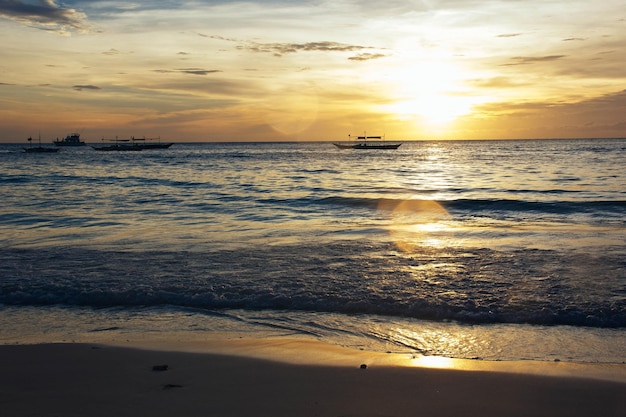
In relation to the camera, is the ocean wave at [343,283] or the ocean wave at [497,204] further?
the ocean wave at [497,204]

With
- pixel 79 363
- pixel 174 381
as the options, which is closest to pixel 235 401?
pixel 174 381

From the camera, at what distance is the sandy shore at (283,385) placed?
478 centimetres

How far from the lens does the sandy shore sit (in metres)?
4.78

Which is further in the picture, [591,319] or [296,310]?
[296,310]

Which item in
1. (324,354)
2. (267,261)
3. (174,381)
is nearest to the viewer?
(174,381)

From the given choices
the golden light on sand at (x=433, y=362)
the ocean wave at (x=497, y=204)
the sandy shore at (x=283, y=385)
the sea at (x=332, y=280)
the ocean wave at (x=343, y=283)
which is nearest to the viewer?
the sandy shore at (x=283, y=385)

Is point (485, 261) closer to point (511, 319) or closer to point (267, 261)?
point (511, 319)

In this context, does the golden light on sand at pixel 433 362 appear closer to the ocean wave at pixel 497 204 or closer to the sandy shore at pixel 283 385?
the sandy shore at pixel 283 385

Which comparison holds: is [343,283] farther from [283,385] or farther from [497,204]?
[497,204]

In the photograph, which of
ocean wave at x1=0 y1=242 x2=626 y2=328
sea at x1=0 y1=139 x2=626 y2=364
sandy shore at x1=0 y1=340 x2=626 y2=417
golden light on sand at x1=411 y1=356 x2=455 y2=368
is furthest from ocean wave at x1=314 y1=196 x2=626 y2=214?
sandy shore at x1=0 y1=340 x2=626 y2=417

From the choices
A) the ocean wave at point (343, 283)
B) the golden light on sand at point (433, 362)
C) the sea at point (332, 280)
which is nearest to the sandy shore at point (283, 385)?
the golden light on sand at point (433, 362)

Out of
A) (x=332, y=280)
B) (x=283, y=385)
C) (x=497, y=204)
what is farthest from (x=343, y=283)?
(x=497, y=204)

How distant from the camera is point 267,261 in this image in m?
11.9

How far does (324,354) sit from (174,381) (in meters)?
1.83
